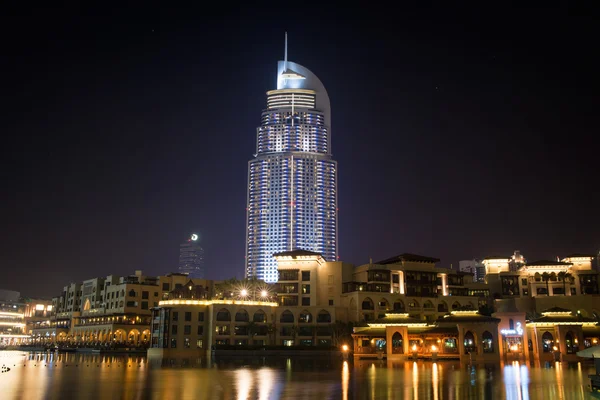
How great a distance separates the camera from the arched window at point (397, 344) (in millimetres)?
78625

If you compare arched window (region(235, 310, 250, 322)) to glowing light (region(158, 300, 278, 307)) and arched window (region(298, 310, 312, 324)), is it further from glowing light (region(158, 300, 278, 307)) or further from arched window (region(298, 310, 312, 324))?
arched window (region(298, 310, 312, 324))

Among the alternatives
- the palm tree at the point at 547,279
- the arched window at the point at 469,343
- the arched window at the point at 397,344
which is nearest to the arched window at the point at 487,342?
the arched window at the point at 469,343

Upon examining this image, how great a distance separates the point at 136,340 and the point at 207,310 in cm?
4389

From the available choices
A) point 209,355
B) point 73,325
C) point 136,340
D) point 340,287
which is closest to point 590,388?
point 209,355

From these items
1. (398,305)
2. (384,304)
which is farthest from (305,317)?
(398,305)

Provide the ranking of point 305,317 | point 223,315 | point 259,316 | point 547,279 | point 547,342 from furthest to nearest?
point 547,279
point 305,317
point 259,316
point 223,315
point 547,342

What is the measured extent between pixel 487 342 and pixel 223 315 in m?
50.9

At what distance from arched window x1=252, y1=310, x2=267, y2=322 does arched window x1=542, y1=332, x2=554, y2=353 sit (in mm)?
52574

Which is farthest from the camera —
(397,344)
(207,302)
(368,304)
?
(368,304)

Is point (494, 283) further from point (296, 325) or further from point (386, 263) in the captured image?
point (296, 325)

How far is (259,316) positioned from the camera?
4323 inches

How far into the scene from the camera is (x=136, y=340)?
13875cm

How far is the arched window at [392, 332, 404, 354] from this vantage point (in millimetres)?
78625

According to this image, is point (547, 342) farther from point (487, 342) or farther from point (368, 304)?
point (368, 304)
